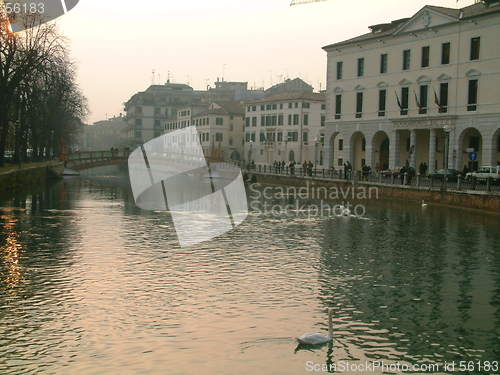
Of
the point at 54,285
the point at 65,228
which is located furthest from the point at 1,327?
the point at 65,228

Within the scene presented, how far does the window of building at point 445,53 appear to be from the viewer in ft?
167

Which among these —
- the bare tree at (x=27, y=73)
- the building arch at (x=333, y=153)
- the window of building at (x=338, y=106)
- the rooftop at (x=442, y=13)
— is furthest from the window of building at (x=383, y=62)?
the bare tree at (x=27, y=73)

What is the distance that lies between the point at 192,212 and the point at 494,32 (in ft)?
90.0

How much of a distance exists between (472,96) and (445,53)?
16.0ft

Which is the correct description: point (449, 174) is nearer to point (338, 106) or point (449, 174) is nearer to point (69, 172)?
point (338, 106)

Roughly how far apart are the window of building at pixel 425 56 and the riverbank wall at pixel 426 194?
41.2 feet

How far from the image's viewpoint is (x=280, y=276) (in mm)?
18469

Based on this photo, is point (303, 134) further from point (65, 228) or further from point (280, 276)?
point (280, 276)

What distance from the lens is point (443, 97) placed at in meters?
51.4

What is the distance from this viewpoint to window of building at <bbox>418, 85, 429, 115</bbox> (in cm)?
5312

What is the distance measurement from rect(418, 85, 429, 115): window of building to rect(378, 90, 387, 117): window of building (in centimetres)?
446

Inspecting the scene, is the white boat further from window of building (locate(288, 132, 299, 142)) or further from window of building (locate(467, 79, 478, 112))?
window of building (locate(467, 79, 478, 112))

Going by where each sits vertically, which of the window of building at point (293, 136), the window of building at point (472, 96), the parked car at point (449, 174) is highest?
the window of building at point (472, 96)

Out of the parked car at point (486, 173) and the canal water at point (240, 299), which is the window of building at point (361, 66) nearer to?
the parked car at point (486, 173)
